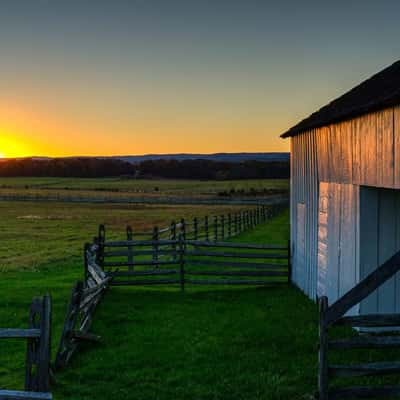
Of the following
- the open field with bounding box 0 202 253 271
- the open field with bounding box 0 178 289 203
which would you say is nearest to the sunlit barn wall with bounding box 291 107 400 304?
the open field with bounding box 0 202 253 271

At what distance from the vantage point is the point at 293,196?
17.7 meters

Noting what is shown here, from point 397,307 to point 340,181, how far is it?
2923 mm

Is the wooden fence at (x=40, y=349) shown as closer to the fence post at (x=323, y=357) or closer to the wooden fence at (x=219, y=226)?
the fence post at (x=323, y=357)

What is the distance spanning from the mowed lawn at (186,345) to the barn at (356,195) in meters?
1.32

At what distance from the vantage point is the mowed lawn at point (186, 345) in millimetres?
8398

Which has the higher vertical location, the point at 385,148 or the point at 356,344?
the point at 385,148

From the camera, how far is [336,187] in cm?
1252

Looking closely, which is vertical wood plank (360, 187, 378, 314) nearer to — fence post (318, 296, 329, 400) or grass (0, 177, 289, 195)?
fence post (318, 296, 329, 400)

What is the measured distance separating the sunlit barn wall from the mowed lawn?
3.48 ft

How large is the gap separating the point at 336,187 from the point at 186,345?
16.0 ft

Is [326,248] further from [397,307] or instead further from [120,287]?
[120,287]

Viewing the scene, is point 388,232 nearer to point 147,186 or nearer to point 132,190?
point 132,190

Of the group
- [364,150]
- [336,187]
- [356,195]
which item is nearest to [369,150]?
[364,150]

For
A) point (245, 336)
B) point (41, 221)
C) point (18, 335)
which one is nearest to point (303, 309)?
point (245, 336)
